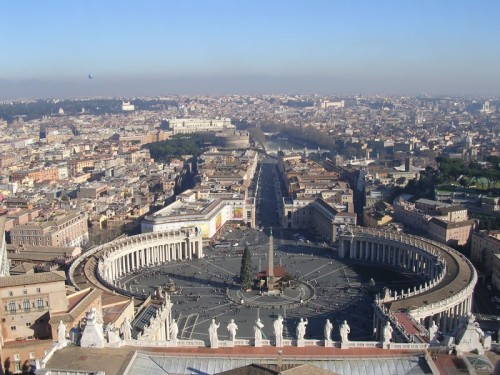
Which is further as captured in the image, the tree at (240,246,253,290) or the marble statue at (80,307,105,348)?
the tree at (240,246,253,290)

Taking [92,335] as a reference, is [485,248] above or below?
below

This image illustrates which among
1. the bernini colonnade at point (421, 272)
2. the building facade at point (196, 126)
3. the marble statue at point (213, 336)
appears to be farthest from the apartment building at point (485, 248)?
the building facade at point (196, 126)

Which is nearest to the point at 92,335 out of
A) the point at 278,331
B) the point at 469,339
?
the point at 278,331

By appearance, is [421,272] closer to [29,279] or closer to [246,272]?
[246,272]

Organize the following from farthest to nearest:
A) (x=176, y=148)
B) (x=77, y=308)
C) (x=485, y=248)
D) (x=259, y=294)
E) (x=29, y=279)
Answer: (x=176, y=148) → (x=485, y=248) → (x=259, y=294) → (x=77, y=308) → (x=29, y=279)

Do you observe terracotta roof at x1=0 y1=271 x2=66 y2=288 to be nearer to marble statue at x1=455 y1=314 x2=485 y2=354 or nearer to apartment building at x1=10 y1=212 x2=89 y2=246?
marble statue at x1=455 y1=314 x2=485 y2=354

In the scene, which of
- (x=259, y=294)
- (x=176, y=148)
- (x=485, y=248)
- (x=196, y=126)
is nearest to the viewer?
(x=259, y=294)

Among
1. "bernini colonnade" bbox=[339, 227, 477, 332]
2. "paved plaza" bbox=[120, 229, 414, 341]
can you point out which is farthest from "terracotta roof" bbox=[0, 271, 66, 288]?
"bernini colonnade" bbox=[339, 227, 477, 332]

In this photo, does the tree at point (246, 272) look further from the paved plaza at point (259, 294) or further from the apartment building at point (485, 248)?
the apartment building at point (485, 248)
